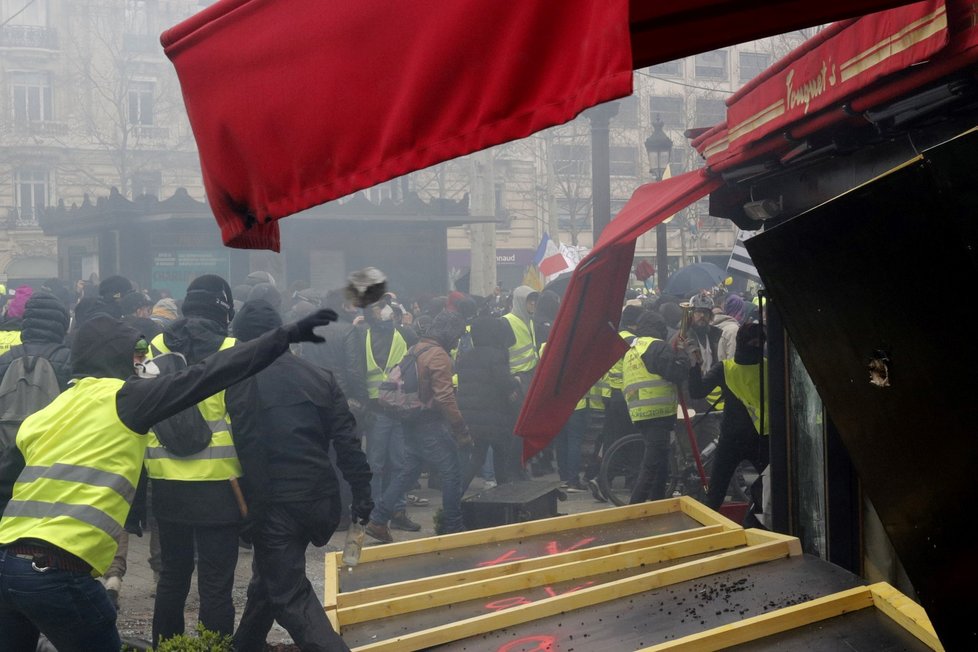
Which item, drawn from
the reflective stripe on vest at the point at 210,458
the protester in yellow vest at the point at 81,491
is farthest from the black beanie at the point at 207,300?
the protester in yellow vest at the point at 81,491

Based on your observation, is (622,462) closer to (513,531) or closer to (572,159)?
(513,531)

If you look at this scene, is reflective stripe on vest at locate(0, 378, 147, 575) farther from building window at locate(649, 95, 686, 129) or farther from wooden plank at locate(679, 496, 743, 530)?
building window at locate(649, 95, 686, 129)

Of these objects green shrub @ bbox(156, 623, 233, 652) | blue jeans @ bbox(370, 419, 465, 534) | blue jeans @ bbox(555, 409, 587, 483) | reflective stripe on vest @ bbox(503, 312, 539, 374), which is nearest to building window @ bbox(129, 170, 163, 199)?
reflective stripe on vest @ bbox(503, 312, 539, 374)

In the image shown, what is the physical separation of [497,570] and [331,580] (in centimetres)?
78

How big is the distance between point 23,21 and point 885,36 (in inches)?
2069

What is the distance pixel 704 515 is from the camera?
5520mm

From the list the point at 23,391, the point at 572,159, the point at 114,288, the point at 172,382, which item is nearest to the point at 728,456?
the point at 172,382

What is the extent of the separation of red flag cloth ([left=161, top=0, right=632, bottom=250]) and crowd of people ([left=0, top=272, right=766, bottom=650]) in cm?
240

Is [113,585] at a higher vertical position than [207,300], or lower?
lower

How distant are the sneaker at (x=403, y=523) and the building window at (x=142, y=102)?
4010 centimetres

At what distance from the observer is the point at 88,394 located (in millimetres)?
4508

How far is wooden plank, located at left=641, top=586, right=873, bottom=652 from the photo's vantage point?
3.59 meters

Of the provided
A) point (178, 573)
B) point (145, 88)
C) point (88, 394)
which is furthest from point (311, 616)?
point (145, 88)

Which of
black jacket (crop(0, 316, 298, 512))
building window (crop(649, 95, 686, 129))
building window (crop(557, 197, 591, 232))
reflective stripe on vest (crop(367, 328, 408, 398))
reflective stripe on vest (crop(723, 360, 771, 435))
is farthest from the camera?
building window (crop(649, 95, 686, 129))
